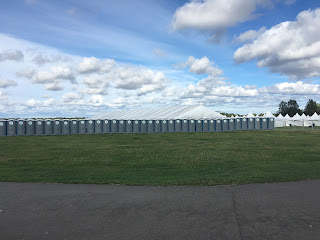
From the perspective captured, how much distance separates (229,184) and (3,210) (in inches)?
215

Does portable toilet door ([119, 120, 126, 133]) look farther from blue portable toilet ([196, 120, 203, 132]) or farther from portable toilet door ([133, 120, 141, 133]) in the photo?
blue portable toilet ([196, 120, 203, 132])

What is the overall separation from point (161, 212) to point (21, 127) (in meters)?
28.9

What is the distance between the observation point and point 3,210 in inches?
243

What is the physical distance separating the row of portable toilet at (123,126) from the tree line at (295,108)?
7551 centimetres

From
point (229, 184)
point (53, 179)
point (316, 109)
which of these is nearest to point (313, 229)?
point (229, 184)

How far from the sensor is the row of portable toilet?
30.9m

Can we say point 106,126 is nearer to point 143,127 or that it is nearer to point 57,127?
point 143,127

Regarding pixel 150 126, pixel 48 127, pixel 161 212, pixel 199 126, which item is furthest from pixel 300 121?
pixel 161 212

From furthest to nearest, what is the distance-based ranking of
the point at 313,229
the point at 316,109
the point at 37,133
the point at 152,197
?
the point at 316,109 → the point at 37,133 → the point at 152,197 → the point at 313,229

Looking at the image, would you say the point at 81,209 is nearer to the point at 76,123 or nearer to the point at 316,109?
the point at 76,123

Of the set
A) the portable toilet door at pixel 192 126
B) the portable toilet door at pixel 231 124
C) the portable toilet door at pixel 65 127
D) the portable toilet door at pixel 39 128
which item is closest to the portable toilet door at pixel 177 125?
the portable toilet door at pixel 192 126

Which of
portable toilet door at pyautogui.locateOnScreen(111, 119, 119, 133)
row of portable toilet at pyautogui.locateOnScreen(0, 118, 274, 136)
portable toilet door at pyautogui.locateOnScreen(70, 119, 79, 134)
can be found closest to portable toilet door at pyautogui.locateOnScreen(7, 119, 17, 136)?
row of portable toilet at pyautogui.locateOnScreen(0, 118, 274, 136)

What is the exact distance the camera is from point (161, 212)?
582 centimetres

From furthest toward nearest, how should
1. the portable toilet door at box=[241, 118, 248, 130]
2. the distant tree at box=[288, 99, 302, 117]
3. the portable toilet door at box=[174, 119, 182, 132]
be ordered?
the distant tree at box=[288, 99, 302, 117]
the portable toilet door at box=[241, 118, 248, 130]
the portable toilet door at box=[174, 119, 182, 132]
